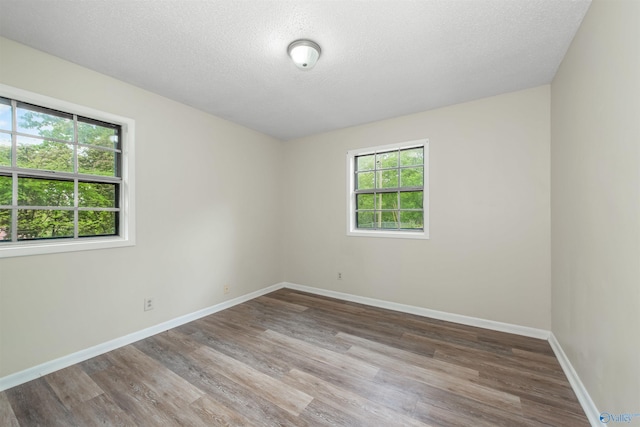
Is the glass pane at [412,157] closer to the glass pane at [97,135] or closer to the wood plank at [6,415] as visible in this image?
the glass pane at [97,135]

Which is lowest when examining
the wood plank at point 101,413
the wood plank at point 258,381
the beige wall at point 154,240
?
the wood plank at point 258,381

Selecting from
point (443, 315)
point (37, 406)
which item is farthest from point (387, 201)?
point (37, 406)

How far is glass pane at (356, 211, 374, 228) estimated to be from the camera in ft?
12.4

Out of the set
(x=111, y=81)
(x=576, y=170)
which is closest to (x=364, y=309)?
(x=576, y=170)

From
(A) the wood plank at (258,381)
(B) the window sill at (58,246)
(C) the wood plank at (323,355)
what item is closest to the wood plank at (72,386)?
(A) the wood plank at (258,381)

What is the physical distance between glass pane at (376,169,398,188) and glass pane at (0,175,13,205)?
3650 millimetres

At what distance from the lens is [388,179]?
3594 mm

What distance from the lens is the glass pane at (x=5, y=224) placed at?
6.39ft

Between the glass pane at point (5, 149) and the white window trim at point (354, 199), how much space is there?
3.36 meters

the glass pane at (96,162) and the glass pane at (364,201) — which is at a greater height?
the glass pane at (96,162)

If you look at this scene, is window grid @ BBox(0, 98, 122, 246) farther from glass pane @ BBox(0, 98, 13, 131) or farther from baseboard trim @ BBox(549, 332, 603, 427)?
baseboard trim @ BBox(549, 332, 603, 427)

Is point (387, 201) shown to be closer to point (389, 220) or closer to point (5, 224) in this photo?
point (389, 220)

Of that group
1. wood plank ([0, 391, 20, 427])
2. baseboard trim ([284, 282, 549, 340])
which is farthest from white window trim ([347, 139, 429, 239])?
wood plank ([0, 391, 20, 427])

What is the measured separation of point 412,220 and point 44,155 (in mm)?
3781
